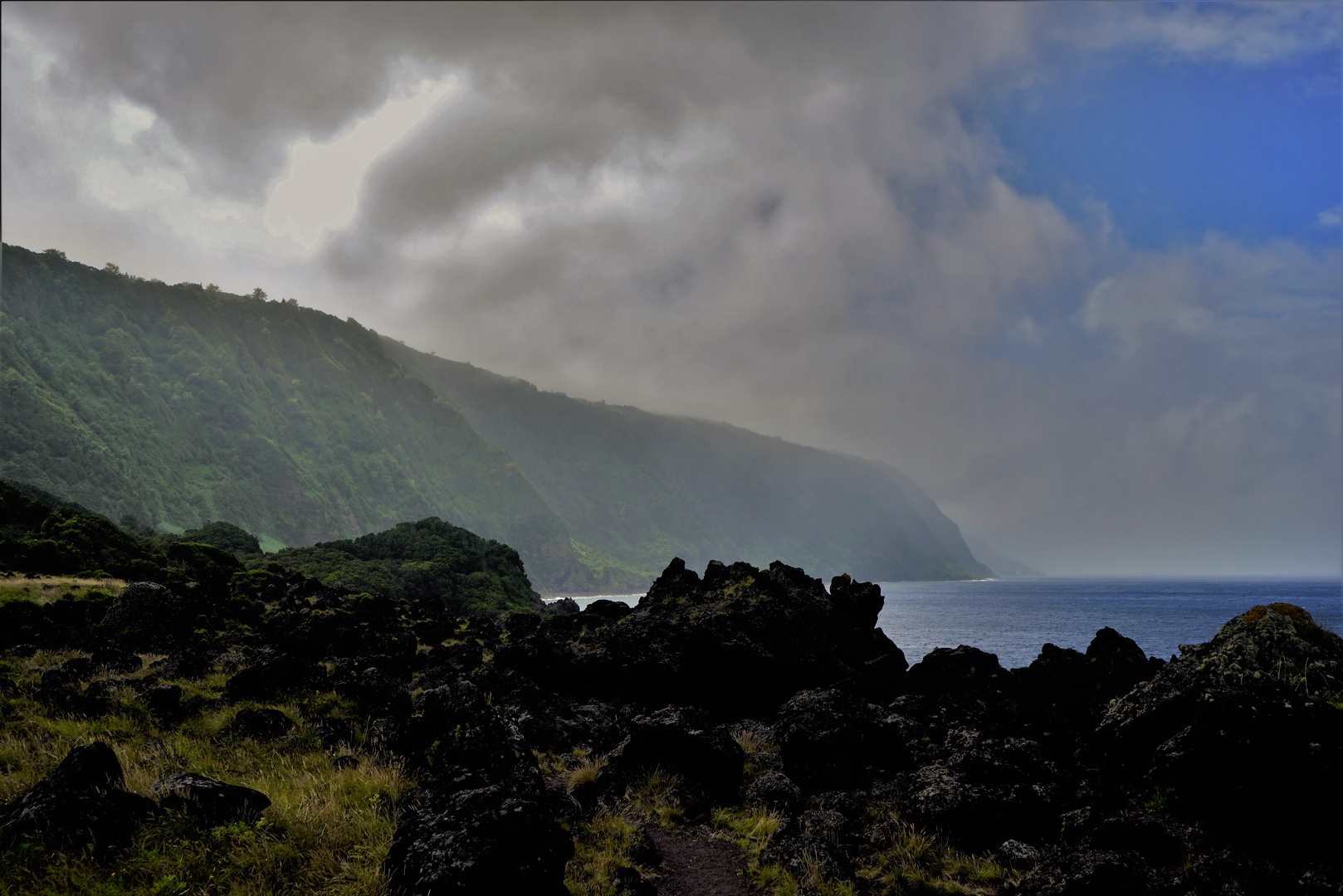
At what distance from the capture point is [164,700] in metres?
13.4

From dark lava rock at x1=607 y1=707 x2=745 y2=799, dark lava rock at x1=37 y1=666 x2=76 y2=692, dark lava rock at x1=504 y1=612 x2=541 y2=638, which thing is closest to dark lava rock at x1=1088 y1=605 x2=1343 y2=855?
dark lava rock at x1=607 y1=707 x2=745 y2=799

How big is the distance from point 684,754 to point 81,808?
10314 millimetres

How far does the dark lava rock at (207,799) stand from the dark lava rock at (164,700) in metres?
7.35

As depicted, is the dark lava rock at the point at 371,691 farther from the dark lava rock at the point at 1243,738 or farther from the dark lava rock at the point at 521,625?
the dark lava rock at the point at 1243,738

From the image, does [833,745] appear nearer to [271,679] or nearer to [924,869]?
[924,869]

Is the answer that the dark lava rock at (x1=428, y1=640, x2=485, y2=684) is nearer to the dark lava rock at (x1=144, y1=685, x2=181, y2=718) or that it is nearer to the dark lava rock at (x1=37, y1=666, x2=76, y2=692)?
the dark lava rock at (x1=144, y1=685, x2=181, y2=718)

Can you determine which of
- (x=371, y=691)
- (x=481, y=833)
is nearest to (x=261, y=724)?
(x=371, y=691)

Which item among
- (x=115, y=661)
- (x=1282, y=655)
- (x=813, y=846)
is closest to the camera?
(x=1282, y=655)

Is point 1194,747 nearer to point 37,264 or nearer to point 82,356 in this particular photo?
point 82,356

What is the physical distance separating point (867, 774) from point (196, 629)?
2755 centimetres

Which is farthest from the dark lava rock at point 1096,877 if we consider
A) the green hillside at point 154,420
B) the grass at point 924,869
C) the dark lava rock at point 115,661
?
the green hillside at point 154,420

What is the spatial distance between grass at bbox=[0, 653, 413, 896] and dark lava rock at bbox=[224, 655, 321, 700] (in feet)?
13.0

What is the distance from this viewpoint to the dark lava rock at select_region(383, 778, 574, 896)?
6145 millimetres

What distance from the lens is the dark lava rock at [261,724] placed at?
41.5ft
